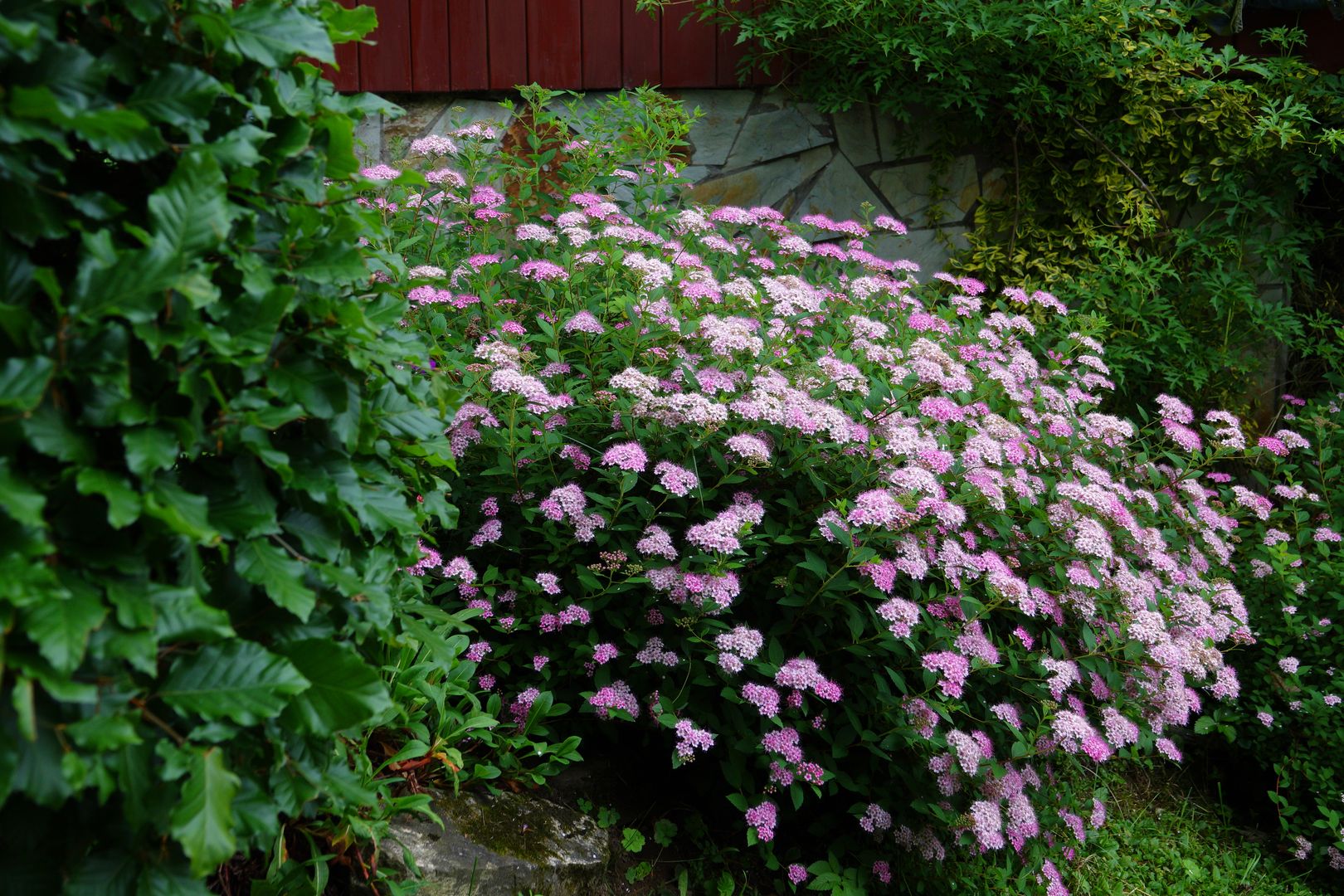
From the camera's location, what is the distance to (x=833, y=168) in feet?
16.1

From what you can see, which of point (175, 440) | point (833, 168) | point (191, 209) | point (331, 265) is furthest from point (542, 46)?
point (175, 440)

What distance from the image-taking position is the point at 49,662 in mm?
934

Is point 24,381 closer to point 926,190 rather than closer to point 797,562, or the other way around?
point 797,562

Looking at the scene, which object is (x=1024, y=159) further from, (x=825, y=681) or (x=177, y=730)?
(x=177, y=730)

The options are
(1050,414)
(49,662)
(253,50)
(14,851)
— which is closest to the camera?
(49,662)

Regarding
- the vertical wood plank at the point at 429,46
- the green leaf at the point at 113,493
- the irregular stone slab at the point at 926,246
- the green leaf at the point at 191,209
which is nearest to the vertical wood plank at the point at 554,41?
the vertical wood plank at the point at 429,46

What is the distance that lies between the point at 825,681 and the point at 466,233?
1.84 m

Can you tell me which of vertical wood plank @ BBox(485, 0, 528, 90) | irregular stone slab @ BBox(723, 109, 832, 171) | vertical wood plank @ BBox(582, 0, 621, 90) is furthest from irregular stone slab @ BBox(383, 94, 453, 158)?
irregular stone slab @ BBox(723, 109, 832, 171)

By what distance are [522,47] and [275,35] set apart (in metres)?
3.71

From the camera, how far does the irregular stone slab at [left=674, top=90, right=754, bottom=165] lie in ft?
15.8

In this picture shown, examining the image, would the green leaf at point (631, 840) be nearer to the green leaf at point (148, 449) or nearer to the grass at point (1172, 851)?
the grass at point (1172, 851)

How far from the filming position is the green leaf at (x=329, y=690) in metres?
1.15

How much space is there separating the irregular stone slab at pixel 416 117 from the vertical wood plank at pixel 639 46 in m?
0.88

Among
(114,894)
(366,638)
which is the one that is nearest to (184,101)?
(366,638)
